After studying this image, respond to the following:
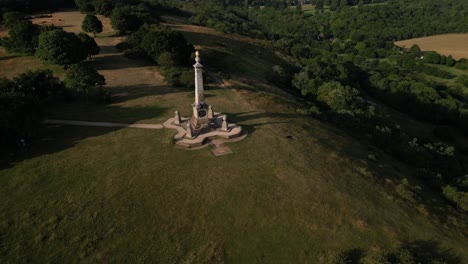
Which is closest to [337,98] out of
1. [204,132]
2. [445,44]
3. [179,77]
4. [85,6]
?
[179,77]

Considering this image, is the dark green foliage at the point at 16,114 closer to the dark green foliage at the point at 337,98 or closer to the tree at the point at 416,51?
the dark green foliage at the point at 337,98

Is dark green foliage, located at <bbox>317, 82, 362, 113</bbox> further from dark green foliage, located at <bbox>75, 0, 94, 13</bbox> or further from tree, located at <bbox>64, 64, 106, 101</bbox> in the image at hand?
dark green foliage, located at <bbox>75, 0, 94, 13</bbox>

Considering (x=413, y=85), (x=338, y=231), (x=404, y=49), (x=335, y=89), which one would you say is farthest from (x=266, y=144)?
(x=404, y=49)

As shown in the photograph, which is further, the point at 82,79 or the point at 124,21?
the point at 124,21

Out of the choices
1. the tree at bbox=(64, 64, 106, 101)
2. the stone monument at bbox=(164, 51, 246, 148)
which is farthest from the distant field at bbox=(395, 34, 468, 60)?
the tree at bbox=(64, 64, 106, 101)

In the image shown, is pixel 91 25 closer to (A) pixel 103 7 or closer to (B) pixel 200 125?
(A) pixel 103 7
